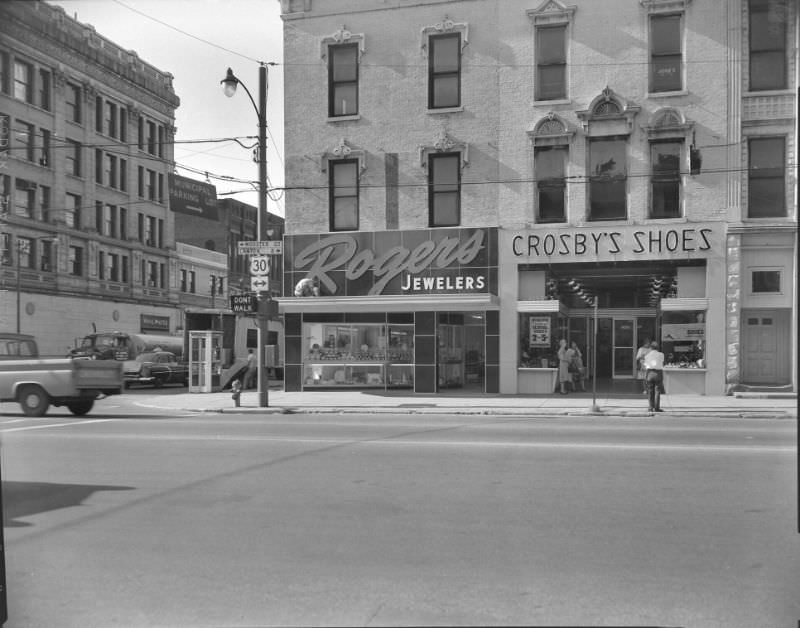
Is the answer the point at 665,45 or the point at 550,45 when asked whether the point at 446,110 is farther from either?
the point at 665,45

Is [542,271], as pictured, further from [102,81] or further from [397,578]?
[102,81]

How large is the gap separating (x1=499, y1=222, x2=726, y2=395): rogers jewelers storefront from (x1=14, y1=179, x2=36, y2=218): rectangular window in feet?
51.6

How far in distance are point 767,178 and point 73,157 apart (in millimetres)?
2428

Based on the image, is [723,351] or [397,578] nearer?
[397,578]

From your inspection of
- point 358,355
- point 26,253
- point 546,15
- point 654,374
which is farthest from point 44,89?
point 358,355

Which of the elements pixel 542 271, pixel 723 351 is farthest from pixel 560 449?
pixel 542 271

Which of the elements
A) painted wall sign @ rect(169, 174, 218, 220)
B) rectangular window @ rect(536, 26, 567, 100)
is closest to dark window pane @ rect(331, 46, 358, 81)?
rectangular window @ rect(536, 26, 567, 100)

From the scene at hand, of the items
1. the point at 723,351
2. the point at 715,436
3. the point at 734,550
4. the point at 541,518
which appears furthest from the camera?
the point at 723,351

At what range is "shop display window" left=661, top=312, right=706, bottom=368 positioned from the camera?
1902cm

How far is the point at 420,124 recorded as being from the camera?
2091 centimetres

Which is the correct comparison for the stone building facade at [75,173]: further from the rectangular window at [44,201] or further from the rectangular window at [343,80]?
the rectangular window at [343,80]

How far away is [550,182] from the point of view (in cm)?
2003

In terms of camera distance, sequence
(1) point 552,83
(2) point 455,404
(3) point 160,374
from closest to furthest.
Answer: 1. (2) point 455,404
2. (1) point 552,83
3. (3) point 160,374

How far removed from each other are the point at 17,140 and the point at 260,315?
15.5 meters
